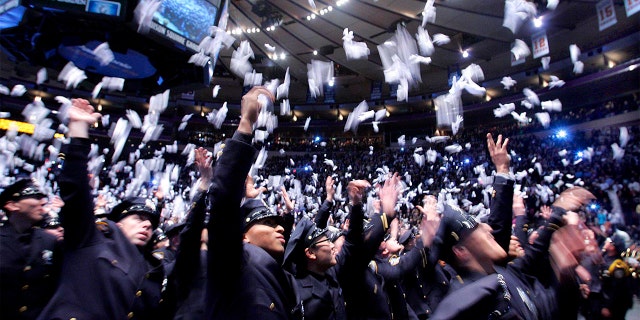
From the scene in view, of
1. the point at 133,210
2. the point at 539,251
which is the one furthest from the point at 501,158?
the point at 133,210

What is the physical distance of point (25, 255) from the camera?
2029 mm

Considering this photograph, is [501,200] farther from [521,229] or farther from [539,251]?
[521,229]

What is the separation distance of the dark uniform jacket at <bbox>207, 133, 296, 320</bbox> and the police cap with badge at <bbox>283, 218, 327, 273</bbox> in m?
0.84

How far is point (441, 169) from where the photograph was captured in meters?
17.7

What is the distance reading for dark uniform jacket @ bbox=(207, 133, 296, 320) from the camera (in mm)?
1200

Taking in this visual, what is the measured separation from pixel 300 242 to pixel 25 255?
5.32 feet

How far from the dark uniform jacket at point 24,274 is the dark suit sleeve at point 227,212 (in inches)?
41.3

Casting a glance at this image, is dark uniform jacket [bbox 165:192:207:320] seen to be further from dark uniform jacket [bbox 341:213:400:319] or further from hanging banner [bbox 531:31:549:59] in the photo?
hanging banner [bbox 531:31:549:59]

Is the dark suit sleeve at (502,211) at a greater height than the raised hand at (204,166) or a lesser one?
lesser

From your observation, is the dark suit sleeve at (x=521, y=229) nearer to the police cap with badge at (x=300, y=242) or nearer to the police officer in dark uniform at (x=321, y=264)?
the police officer in dark uniform at (x=321, y=264)

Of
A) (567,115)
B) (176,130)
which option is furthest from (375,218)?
(176,130)

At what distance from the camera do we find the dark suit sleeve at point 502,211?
99.0 inches

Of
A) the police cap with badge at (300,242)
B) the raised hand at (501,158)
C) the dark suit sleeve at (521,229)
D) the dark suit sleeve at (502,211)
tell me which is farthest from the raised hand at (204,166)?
the dark suit sleeve at (521,229)

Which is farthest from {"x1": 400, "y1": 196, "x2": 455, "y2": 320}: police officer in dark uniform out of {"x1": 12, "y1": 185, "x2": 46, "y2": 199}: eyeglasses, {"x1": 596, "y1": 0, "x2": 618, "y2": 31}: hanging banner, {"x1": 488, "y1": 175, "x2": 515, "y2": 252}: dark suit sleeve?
{"x1": 596, "y1": 0, "x2": 618, "y2": 31}: hanging banner
